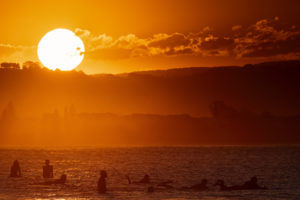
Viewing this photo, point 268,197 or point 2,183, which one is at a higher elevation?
point 2,183

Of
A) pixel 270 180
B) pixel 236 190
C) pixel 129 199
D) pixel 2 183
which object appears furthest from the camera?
pixel 270 180

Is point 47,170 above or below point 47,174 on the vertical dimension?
above

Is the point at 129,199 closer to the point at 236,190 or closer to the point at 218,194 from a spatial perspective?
the point at 218,194

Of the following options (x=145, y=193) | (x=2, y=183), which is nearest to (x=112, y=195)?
(x=145, y=193)

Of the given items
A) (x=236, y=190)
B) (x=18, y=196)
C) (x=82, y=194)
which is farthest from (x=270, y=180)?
(x=18, y=196)

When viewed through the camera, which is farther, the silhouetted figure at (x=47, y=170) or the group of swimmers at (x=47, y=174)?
the silhouetted figure at (x=47, y=170)

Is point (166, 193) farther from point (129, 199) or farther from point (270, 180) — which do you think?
point (270, 180)

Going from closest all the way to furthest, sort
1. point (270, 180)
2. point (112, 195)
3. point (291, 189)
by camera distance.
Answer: point (112, 195), point (291, 189), point (270, 180)

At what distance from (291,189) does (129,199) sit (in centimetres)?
1989

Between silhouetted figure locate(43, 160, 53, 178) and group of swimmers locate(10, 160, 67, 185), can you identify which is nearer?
group of swimmers locate(10, 160, 67, 185)

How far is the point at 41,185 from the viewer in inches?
2404

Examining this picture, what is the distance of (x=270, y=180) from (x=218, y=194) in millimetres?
22530

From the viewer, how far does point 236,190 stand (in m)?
55.8

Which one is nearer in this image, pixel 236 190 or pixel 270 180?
pixel 236 190
